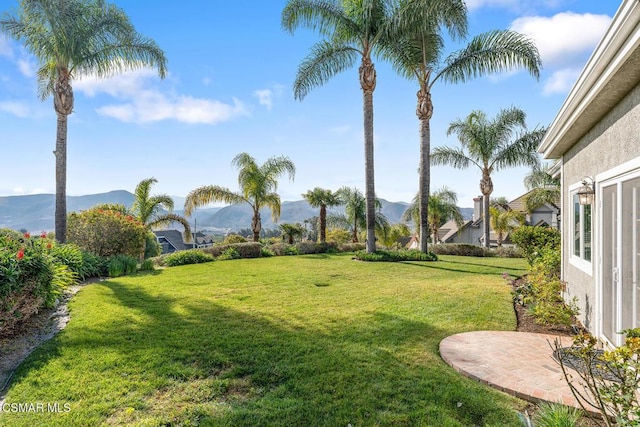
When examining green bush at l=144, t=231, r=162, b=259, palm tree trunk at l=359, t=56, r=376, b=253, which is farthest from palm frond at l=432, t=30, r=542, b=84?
green bush at l=144, t=231, r=162, b=259

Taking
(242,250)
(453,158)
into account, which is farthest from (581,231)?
(453,158)

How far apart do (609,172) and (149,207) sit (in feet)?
65.3

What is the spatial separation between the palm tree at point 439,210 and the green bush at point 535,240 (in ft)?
57.4

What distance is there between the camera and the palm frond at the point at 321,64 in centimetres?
1617

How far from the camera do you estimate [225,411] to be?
131 inches

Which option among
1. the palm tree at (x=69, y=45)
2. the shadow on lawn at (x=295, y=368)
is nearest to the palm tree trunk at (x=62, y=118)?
the palm tree at (x=69, y=45)

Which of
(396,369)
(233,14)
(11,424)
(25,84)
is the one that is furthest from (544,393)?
(25,84)

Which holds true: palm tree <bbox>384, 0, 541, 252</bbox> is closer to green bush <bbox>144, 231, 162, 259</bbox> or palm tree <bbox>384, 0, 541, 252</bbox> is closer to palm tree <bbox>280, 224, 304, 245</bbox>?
palm tree <bbox>280, 224, 304, 245</bbox>

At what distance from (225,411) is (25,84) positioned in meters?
20.4

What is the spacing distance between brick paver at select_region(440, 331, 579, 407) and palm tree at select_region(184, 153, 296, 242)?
652 inches

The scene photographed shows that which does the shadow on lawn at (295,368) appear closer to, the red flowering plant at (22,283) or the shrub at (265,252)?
the red flowering plant at (22,283)

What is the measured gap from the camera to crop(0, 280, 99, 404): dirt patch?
4453 millimetres

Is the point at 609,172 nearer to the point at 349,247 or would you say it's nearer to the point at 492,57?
the point at 492,57

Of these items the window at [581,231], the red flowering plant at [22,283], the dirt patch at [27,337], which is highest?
the window at [581,231]
